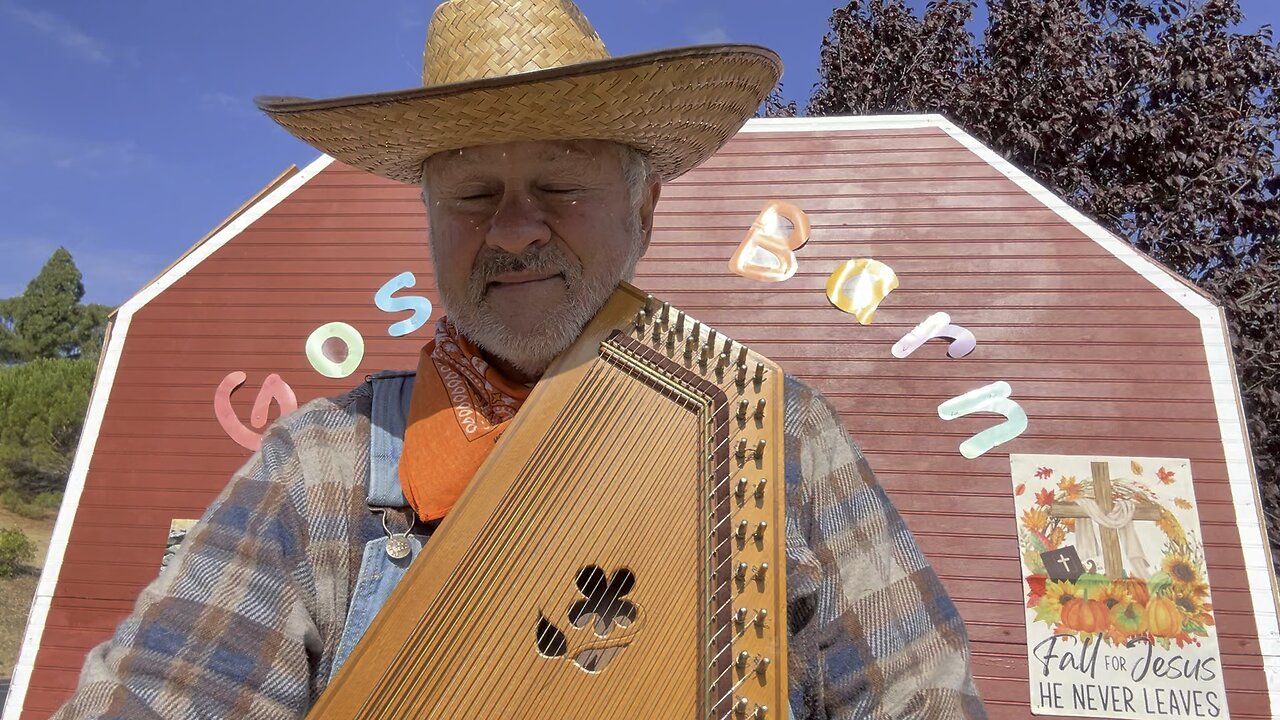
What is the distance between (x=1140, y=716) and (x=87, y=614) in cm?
676

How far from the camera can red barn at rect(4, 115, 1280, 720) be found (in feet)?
18.3

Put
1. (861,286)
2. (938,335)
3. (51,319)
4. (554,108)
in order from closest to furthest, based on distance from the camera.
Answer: (554,108) < (938,335) < (861,286) < (51,319)

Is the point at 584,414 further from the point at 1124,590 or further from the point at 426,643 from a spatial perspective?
the point at 1124,590

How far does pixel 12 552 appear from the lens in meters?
17.8

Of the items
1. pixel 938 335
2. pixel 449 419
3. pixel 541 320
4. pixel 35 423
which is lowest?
pixel 449 419


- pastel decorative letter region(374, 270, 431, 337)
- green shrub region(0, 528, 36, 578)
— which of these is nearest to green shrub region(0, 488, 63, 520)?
green shrub region(0, 528, 36, 578)

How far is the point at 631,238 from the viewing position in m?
1.56

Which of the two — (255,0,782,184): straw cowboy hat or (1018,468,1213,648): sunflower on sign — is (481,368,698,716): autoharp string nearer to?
(255,0,782,184): straw cowboy hat

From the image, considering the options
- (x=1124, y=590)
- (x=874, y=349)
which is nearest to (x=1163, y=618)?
(x=1124, y=590)

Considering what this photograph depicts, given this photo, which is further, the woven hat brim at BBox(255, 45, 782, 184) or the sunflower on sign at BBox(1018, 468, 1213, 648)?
the sunflower on sign at BBox(1018, 468, 1213, 648)

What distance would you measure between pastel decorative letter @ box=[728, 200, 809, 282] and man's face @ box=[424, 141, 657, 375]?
16.6 feet

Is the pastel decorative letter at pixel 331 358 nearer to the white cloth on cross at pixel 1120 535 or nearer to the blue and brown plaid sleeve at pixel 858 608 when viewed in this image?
the white cloth on cross at pixel 1120 535

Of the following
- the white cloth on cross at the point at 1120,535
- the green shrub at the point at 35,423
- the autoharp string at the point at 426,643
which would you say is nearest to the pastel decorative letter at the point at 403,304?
the white cloth on cross at the point at 1120,535

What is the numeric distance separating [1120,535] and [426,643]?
212 inches
